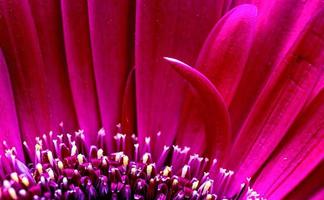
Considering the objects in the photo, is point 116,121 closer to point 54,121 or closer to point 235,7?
point 54,121

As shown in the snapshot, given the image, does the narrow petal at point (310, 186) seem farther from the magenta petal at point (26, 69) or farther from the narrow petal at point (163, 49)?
the magenta petal at point (26, 69)

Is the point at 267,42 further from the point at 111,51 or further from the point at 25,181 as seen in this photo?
the point at 25,181

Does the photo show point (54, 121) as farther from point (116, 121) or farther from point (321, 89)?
point (321, 89)

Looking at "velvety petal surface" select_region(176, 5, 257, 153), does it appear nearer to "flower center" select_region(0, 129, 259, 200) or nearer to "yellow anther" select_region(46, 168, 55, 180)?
"flower center" select_region(0, 129, 259, 200)

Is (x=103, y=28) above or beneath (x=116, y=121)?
above

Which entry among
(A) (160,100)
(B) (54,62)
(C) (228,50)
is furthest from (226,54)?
(B) (54,62)

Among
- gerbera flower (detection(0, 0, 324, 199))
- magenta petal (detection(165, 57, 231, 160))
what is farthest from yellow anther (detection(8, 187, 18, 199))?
magenta petal (detection(165, 57, 231, 160))

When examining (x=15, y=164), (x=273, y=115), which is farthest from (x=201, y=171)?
(x=15, y=164)
